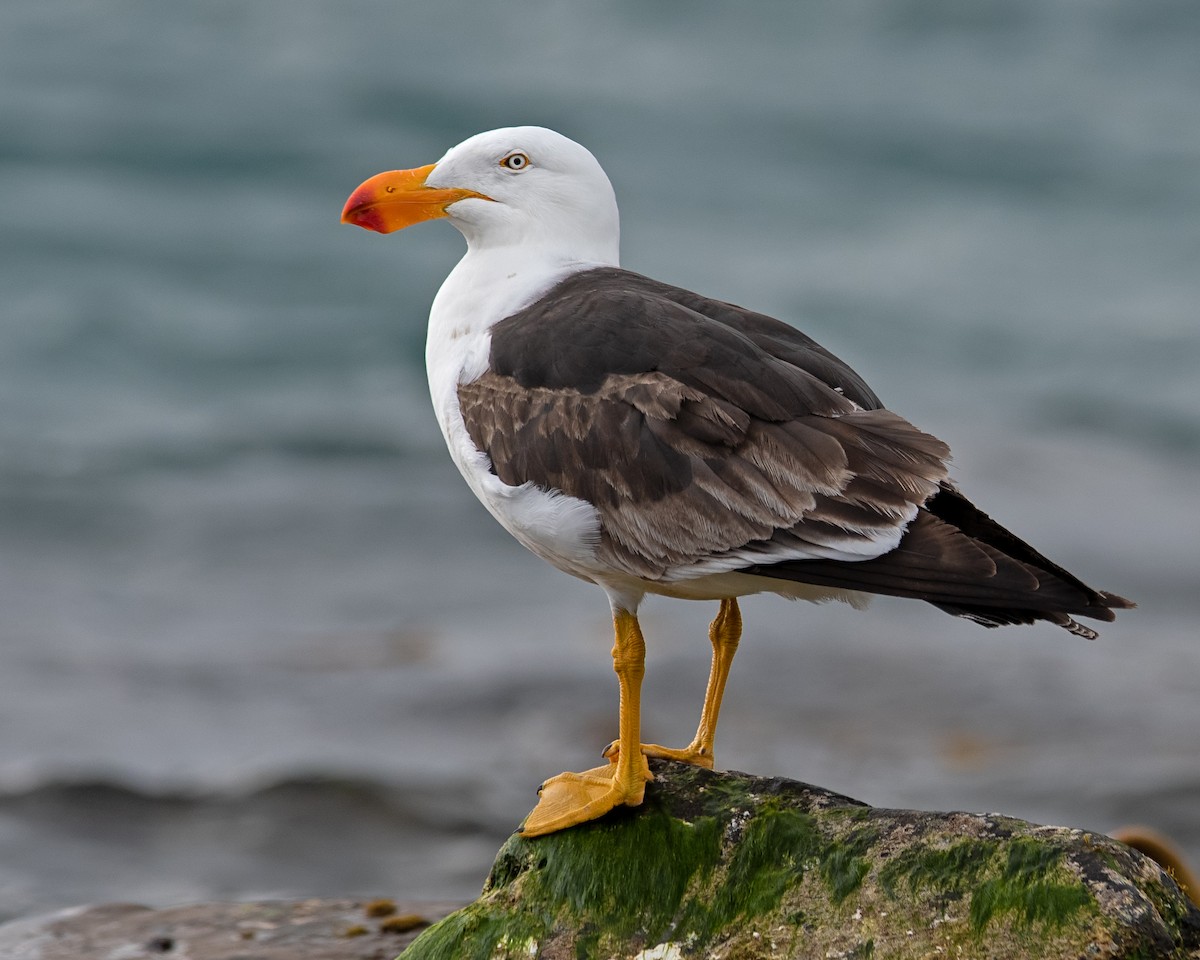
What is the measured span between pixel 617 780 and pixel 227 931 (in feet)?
9.40

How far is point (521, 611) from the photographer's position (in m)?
12.7

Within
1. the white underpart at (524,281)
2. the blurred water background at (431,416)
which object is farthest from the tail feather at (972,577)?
the blurred water background at (431,416)

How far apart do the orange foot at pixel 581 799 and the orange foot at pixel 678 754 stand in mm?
266

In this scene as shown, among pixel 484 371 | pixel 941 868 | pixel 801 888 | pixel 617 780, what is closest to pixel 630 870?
pixel 617 780

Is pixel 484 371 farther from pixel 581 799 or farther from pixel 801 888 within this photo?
pixel 801 888

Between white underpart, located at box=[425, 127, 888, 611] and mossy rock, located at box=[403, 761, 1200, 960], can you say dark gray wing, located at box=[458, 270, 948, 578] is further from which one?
mossy rock, located at box=[403, 761, 1200, 960]

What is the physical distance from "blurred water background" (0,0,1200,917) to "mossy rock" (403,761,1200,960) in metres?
3.55

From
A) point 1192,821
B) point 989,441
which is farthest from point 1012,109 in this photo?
point 1192,821

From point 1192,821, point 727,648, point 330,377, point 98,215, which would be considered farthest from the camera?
point 98,215

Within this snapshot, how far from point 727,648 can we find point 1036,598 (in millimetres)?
1831

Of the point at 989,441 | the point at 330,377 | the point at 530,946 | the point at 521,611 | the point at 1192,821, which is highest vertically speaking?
the point at 330,377

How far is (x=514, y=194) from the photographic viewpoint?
6414 mm

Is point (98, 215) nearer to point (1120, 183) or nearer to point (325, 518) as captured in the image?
point (325, 518)

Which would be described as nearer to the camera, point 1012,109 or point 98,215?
point 98,215
